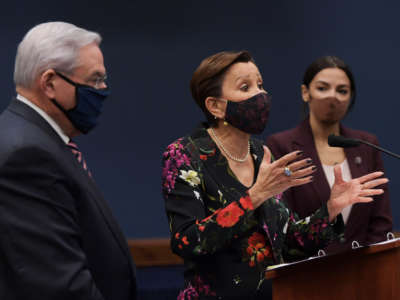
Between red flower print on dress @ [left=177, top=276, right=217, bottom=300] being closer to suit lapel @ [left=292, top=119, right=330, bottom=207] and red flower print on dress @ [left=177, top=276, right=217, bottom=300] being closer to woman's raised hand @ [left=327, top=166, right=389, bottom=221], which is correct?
woman's raised hand @ [left=327, top=166, right=389, bottom=221]

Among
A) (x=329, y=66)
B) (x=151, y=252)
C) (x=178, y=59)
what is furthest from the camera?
(x=178, y=59)

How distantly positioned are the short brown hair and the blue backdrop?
1698 mm

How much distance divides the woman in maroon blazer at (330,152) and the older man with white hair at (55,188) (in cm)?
116

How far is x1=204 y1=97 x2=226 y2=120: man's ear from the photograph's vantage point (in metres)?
1.69

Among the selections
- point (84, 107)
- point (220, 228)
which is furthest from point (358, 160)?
point (84, 107)

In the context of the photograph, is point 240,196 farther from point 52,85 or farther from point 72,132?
point 52,85

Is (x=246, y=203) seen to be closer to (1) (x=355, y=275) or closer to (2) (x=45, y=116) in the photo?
(1) (x=355, y=275)

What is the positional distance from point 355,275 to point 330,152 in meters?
1.02

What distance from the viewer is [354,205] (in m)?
2.29

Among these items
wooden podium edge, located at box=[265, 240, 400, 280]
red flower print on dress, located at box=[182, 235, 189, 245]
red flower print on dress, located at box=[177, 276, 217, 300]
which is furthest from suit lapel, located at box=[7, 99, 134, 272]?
wooden podium edge, located at box=[265, 240, 400, 280]

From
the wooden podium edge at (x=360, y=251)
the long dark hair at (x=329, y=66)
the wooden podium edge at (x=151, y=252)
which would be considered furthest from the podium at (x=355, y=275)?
the wooden podium edge at (x=151, y=252)

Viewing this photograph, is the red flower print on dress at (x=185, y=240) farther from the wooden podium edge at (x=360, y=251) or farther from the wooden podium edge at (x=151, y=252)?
the wooden podium edge at (x=151, y=252)

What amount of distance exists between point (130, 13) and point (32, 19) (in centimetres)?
63

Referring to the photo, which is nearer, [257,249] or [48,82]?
[48,82]
